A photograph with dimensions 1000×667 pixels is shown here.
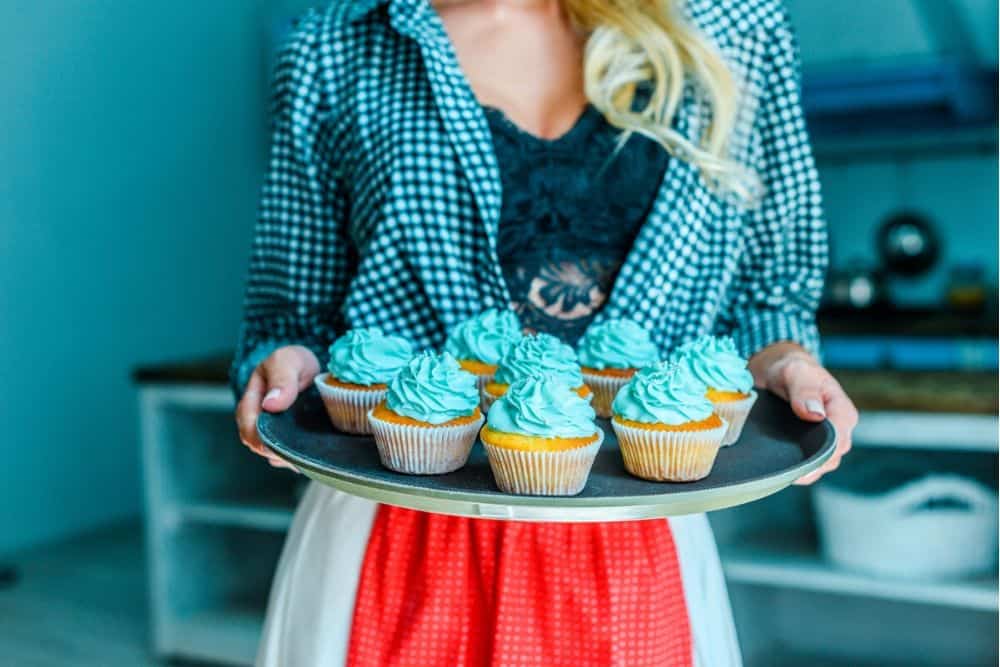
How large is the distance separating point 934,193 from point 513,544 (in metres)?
3.47

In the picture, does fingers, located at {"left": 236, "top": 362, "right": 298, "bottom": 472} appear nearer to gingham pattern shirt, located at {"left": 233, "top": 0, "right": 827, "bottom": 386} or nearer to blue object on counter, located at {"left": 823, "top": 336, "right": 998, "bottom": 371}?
gingham pattern shirt, located at {"left": 233, "top": 0, "right": 827, "bottom": 386}

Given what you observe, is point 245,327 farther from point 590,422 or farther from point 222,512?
point 222,512

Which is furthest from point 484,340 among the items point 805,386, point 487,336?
point 805,386

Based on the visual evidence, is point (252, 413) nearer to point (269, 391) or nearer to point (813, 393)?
point (269, 391)

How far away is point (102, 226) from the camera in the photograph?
4.29 m

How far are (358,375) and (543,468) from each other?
253 mm

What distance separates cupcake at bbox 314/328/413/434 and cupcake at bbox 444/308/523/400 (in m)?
0.06

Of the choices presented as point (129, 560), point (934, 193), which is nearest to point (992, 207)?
point (934, 193)

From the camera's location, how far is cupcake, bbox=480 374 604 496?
3.03 feet

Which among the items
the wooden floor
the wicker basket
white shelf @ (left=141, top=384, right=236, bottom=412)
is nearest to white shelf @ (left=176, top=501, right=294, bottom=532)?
white shelf @ (left=141, top=384, right=236, bottom=412)

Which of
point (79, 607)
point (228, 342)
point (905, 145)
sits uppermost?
point (905, 145)

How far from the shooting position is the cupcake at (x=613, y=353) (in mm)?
1117

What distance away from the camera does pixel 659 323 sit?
1.19 m

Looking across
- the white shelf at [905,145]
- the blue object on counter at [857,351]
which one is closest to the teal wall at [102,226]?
the white shelf at [905,145]
